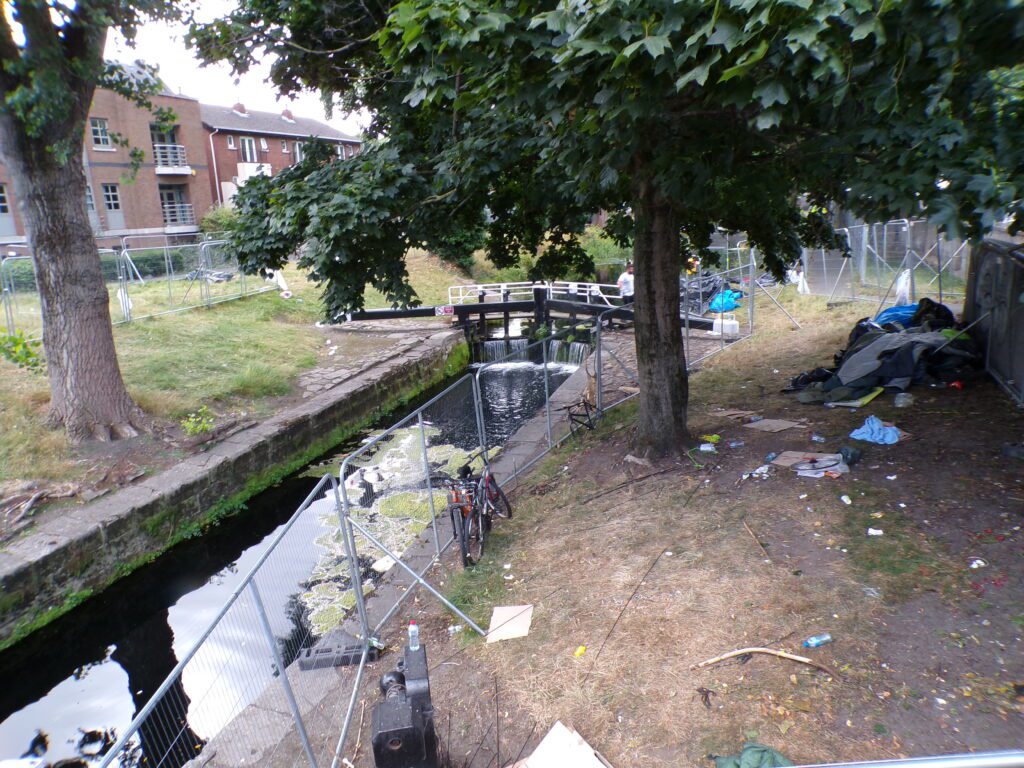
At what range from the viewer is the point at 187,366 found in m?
14.3

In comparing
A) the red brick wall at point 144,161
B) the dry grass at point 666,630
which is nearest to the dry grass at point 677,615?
the dry grass at point 666,630

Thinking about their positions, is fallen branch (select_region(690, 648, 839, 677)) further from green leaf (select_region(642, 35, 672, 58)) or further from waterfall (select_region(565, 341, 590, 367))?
waterfall (select_region(565, 341, 590, 367))

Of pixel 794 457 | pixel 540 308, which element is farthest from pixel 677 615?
pixel 540 308

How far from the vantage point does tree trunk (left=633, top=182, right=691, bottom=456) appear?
7.48 metres

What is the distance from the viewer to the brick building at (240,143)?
39281 mm

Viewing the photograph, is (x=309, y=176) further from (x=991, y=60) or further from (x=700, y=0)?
(x=991, y=60)

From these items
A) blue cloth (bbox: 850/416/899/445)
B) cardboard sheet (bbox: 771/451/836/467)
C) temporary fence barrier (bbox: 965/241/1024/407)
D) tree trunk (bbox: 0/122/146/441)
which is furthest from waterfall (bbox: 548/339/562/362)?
cardboard sheet (bbox: 771/451/836/467)

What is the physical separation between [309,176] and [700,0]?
5028 mm

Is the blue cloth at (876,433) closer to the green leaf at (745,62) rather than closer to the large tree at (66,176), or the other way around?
the green leaf at (745,62)

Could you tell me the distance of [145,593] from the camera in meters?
9.14

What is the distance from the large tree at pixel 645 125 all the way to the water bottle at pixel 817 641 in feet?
8.62

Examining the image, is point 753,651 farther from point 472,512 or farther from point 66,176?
point 66,176

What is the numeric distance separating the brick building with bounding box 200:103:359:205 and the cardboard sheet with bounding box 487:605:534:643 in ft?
117

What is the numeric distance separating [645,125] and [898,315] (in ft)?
25.4
